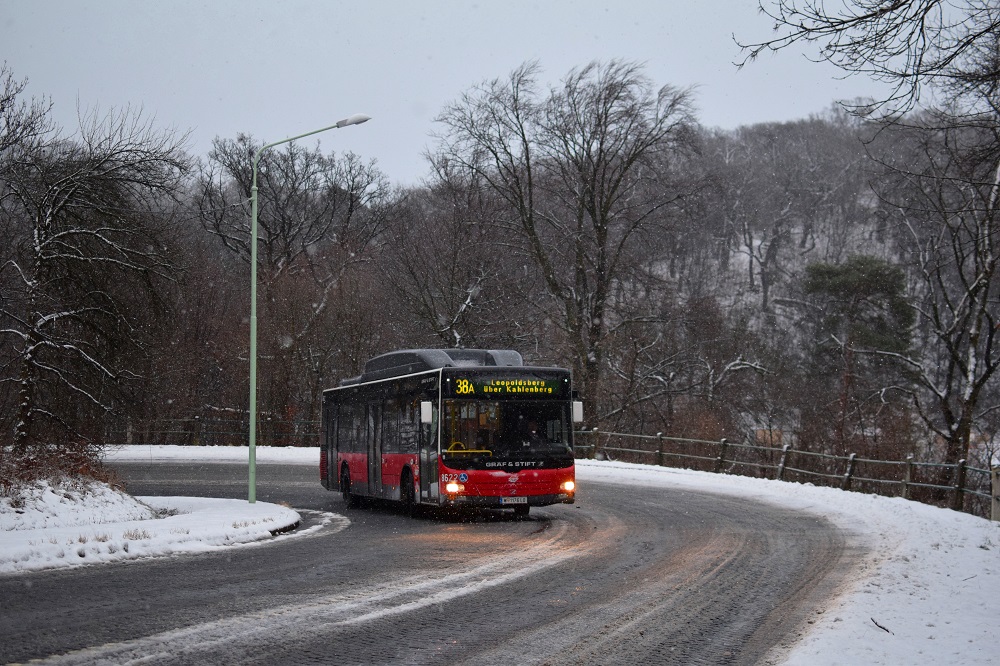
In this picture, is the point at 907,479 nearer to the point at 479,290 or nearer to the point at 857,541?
the point at 857,541

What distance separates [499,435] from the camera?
2081 cm

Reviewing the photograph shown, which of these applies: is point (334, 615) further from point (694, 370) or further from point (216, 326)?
point (216, 326)

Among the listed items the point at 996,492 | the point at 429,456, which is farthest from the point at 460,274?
the point at 996,492

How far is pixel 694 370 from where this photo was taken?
168ft

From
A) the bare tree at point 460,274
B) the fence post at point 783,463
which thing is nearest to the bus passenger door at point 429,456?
the fence post at point 783,463

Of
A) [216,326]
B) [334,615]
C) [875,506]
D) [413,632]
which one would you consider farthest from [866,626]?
[216,326]

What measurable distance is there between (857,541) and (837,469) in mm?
15266

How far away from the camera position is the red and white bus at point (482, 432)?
67.3 ft

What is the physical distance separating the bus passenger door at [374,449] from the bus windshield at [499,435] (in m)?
3.89

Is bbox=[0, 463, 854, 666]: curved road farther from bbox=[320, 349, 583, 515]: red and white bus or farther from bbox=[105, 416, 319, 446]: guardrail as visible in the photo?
bbox=[105, 416, 319, 446]: guardrail

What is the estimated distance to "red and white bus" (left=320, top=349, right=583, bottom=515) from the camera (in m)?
20.5

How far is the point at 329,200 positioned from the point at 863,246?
52.5 meters

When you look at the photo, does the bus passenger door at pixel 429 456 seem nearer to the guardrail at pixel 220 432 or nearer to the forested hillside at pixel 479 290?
the forested hillside at pixel 479 290

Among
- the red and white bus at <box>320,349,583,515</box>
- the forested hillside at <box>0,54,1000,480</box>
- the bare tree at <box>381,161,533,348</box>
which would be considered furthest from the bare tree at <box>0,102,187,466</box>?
the bare tree at <box>381,161,533,348</box>
